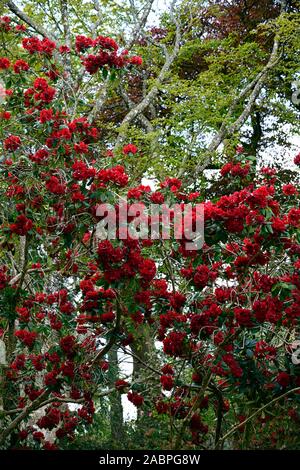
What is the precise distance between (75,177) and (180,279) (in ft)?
5.75

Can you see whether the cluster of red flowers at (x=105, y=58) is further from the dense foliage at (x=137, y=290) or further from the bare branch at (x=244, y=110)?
the bare branch at (x=244, y=110)

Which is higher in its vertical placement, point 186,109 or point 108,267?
point 186,109

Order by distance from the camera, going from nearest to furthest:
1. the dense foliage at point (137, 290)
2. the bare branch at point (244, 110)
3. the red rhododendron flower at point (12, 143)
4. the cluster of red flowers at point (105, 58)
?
the dense foliage at point (137, 290), the red rhododendron flower at point (12, 143), the cluster of red flowers at point (105, 58), the bare branch at point (244, 110)

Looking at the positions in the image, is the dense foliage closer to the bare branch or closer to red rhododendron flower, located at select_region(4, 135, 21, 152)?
red rhododendron flower, located at select_region(4, 135, 21, 152)

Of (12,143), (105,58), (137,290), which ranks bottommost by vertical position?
(137,290)

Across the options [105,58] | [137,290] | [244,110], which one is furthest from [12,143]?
[244,110]

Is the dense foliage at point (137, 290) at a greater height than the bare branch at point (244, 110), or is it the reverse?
the bare branch at point (244, 110)

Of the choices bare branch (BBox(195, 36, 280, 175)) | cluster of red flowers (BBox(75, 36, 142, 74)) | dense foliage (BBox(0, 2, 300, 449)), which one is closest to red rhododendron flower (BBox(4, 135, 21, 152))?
dense foliage (BBox(0, 2, 300, 449))

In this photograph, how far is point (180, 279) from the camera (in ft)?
19.7

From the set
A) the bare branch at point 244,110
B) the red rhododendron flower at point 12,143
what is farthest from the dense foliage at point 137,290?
the bare branch at point 244,110

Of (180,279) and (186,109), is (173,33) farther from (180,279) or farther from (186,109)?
(180,279)

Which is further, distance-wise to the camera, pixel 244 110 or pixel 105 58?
pixel 244 110

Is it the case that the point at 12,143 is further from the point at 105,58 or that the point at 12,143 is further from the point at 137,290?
the point at 137,290
